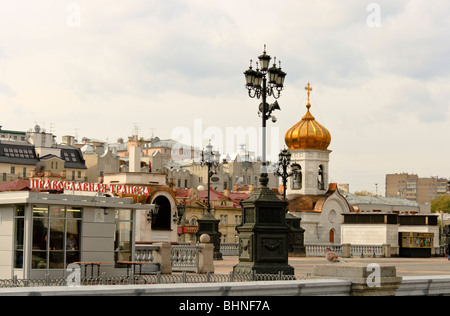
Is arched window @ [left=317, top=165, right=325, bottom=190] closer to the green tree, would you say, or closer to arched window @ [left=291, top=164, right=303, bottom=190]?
arched window @ [left=291, top=164, right=303, bottom=190]

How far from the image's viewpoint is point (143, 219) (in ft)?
184

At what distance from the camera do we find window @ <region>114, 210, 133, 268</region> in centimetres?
2598

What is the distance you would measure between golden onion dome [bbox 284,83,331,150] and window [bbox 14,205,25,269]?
50.7m

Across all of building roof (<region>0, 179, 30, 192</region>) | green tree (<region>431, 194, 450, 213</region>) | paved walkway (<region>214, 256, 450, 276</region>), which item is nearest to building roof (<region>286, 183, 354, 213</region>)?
building roof (<region>0, 179, 30, 192</region>)

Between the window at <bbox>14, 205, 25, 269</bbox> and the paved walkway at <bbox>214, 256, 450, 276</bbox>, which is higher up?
the window at <bbox>14, 205, 25, 269</bbox>

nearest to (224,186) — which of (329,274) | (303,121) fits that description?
(303,121)

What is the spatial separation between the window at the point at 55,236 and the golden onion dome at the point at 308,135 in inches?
1951

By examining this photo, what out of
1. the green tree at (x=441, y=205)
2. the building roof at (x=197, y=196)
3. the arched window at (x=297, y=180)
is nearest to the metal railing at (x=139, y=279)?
the arched window at (x=297, y=180)

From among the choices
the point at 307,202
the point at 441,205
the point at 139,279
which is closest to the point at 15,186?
the point at 139,279

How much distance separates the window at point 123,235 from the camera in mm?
25984
